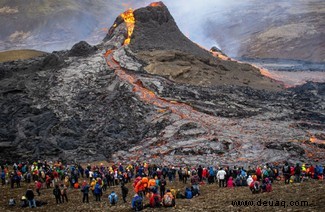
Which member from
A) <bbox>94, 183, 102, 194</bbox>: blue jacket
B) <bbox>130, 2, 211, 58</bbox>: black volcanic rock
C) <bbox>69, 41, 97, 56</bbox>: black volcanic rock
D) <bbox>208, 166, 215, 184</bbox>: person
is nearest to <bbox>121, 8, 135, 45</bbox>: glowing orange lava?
<bbox>130, 2, 211, 58</bbox>: black volcanic rock

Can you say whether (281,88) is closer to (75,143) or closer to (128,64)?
(128,64)

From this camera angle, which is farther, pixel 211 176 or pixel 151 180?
pixel 211 176

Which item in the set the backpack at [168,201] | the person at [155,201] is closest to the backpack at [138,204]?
the person at [155,201]

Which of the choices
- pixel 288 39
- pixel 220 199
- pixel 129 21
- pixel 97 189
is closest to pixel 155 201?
pixel 220 199

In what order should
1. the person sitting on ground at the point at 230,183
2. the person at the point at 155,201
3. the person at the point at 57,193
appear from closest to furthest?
the person at the point at 155,201 < the person at the point at 57,193 < the person sitting on ground at the point at 230,183

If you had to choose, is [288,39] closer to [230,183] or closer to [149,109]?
[149,109]

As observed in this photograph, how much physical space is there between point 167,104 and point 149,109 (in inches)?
115

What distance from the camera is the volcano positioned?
49719mm

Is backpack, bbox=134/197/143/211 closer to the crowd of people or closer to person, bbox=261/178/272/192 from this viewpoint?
the crowd of people

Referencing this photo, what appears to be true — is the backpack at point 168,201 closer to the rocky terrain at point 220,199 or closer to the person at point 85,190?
the rocky terrain at point 220,199

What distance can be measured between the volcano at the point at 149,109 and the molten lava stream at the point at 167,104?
0.15m

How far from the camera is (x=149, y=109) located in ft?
193

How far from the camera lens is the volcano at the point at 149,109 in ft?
163

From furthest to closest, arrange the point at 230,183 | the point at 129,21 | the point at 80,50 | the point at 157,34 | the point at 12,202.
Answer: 1. the point at 129,21
2. the point at 157,34
3. the point at 80,50
4. the point at 230,183
5. the point at 12,202
